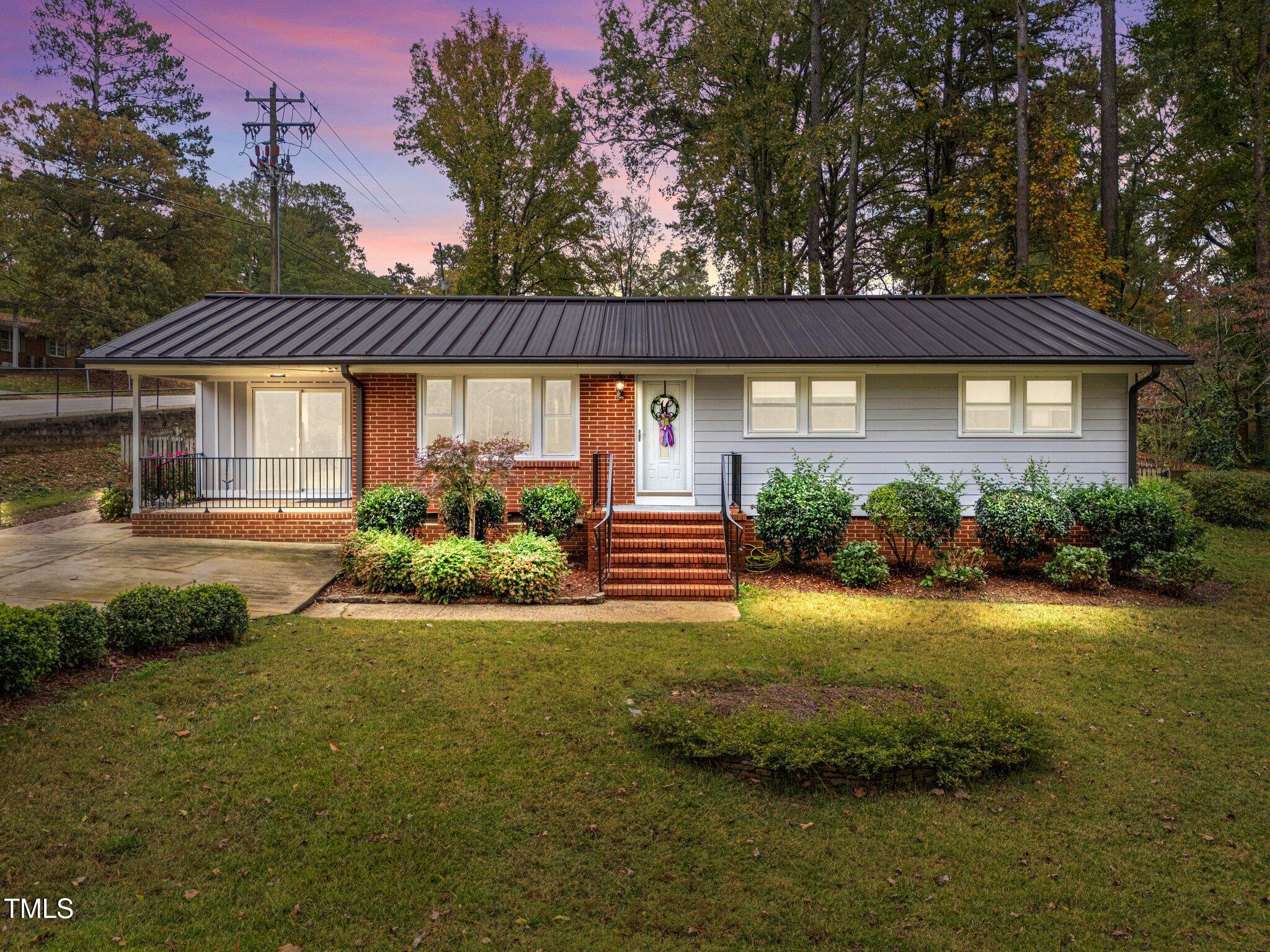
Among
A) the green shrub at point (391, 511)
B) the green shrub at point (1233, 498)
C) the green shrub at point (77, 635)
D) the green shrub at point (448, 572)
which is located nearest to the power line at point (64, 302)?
the green shrub at point (391, 511)

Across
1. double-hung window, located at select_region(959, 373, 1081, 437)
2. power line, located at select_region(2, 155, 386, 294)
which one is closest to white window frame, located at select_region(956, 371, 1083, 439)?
double-hung window, located at select_region(959, 373, 1081, 437)

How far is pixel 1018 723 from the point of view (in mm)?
5203

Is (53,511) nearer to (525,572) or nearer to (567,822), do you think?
(525,572)

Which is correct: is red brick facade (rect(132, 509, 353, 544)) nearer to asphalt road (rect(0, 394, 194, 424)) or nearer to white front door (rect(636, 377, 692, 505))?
white front door (rect(636, 377, 692, 505))

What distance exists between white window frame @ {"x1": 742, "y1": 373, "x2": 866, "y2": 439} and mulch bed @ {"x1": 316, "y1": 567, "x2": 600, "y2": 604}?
3.90 metres

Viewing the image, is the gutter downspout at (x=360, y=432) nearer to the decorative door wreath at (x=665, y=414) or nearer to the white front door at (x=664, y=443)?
the white front door at (x=664, y=443)

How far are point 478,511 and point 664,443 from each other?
3284mm

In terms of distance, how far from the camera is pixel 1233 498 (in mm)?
14977

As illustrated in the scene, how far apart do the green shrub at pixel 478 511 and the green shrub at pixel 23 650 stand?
571 centimetres

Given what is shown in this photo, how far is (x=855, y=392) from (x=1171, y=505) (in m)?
4.67

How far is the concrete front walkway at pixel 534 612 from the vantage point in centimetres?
861

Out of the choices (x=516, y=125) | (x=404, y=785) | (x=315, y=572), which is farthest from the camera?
(x=516, y=125)

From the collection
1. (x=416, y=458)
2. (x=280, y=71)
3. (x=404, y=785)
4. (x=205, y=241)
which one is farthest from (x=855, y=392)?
(x=205, y=241)

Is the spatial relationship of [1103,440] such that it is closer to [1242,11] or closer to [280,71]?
[1242,11]
